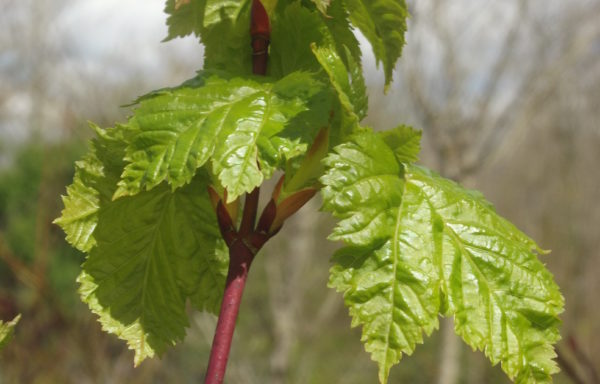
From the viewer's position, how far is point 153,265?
72 cm

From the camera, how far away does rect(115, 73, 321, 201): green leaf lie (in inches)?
22.4

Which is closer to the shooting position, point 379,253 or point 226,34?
point 379,253

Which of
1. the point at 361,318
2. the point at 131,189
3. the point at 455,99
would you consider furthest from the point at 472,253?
the point at 455,99

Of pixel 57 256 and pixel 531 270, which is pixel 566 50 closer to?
pixel 531 270

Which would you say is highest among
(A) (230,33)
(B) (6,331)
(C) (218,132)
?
(A) (230,33)

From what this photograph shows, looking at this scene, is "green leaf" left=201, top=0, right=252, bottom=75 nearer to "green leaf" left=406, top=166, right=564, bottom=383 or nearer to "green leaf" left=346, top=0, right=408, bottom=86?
"green leaf" left=346, top=0, right=408, bottom=86

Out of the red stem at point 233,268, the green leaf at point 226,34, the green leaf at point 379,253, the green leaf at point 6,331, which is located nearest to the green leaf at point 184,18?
the green leaf at point 226,34

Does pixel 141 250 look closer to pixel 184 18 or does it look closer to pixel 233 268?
pixel 233 268

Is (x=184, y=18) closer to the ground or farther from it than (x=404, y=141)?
farther from it

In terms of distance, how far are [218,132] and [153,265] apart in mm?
222

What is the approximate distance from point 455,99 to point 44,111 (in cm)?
395

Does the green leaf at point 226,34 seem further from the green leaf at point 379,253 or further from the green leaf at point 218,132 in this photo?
the green leaf at point 379,253

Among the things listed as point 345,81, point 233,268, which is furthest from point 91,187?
point 345,81

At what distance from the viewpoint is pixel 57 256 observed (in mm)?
7758
